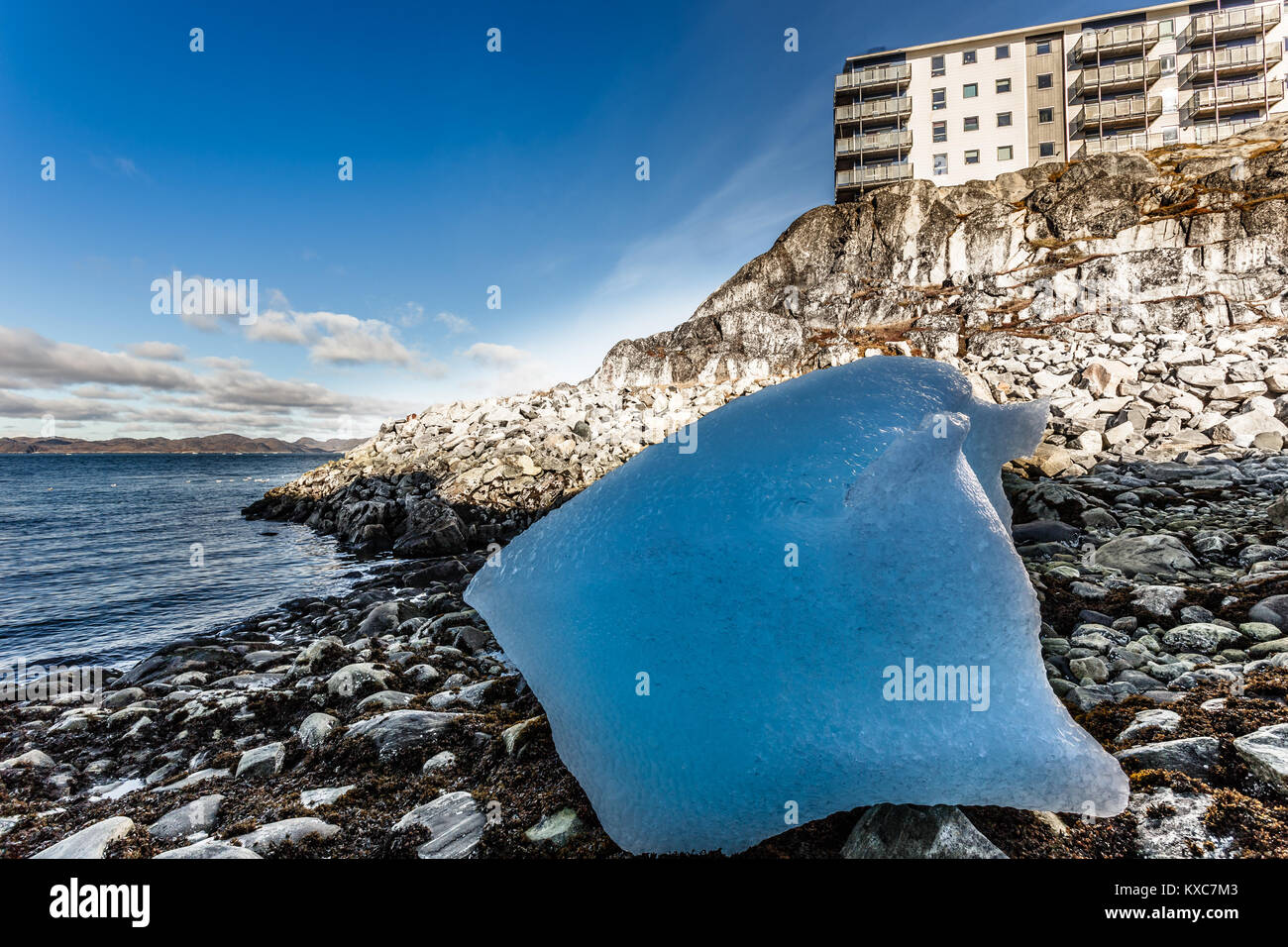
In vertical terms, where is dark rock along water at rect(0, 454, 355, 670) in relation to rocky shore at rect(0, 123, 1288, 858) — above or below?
below

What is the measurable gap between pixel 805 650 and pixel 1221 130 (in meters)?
57.9

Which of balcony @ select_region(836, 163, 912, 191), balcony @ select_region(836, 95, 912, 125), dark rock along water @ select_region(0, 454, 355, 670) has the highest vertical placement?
balcony @ select_region(836, 95, 912, 125)

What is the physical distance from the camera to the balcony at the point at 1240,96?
127 feet

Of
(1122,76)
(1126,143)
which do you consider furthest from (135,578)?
(1122,76)

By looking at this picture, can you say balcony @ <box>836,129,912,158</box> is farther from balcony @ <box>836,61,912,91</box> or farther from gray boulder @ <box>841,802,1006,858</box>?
gray boulder @ <box>841,802,1006,858</box>

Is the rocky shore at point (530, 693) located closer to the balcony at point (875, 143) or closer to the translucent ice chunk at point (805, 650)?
the translucent ice chunk at point (805, 650)

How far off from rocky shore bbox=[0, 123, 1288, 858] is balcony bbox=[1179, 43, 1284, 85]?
80.4ft

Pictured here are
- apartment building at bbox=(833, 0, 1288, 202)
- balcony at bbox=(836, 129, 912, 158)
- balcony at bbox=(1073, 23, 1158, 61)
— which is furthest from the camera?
balcony at bbox=(836, 129, 912, 158)

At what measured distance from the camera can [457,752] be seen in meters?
3.92

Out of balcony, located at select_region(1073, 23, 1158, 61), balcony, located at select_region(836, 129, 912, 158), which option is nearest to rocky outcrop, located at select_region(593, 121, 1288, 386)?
balcony, located at select_region(836, 129, 912, 158)

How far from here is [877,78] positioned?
44000 mm

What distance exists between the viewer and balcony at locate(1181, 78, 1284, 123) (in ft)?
127

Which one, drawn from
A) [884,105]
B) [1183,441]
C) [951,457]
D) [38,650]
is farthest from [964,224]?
[38,650]
